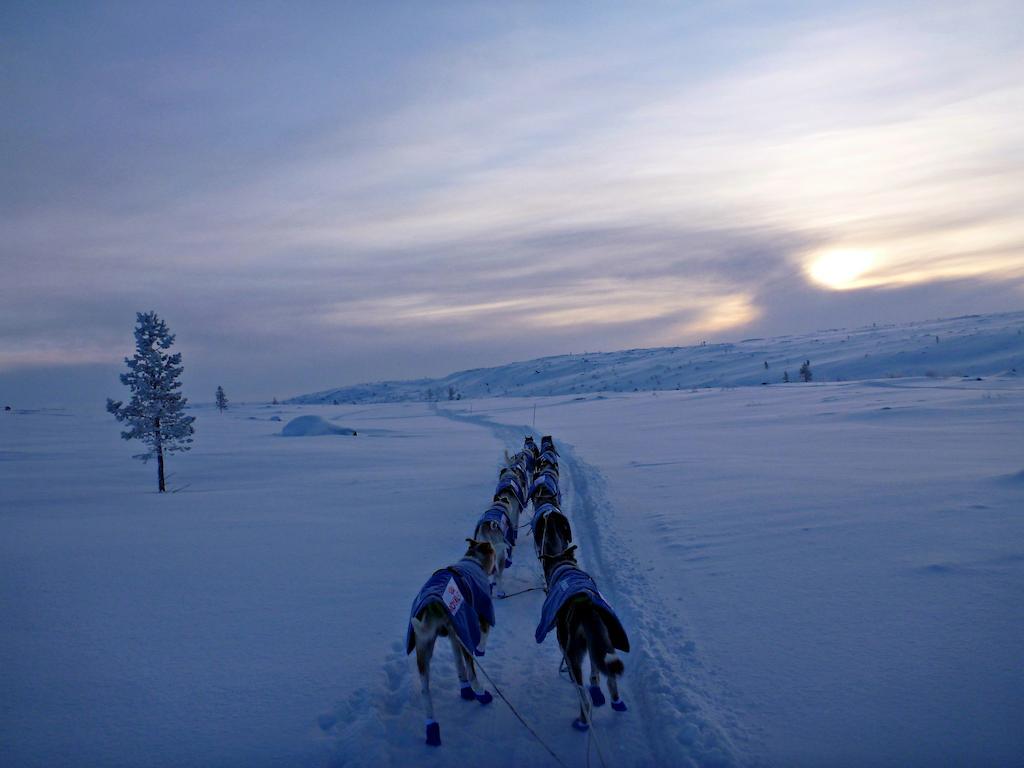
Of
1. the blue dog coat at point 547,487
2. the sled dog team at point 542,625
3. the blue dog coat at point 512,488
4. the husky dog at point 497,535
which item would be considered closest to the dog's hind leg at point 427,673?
the sled dog team at point 542,625

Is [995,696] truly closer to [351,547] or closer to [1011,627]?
[1011,627]

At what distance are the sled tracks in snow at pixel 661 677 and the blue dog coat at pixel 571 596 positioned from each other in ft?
2.34

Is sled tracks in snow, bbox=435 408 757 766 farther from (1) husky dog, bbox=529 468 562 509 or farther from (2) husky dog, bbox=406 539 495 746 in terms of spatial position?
(2) husky dog, bbox=406 539 495 746

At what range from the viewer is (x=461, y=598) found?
4.82 m

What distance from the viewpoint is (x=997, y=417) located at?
2028 cm

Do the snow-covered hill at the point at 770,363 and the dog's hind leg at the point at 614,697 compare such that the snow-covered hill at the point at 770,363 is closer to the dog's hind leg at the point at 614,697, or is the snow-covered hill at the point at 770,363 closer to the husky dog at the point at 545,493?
the husky dog at the point at 545,493

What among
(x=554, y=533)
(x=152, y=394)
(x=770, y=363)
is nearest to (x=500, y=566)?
(x=554, y=533)

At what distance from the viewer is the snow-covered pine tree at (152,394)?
60.5ft

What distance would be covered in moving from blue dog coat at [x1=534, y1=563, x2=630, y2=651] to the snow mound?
3132 cm

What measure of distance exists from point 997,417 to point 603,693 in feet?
72.5

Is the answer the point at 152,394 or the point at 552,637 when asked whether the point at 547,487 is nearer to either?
the point at 552,637

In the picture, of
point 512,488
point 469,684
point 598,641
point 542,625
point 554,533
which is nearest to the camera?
point 598,641

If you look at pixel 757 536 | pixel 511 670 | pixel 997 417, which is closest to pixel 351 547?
pixel 511 670

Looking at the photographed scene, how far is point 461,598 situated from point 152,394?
58.2 ft
